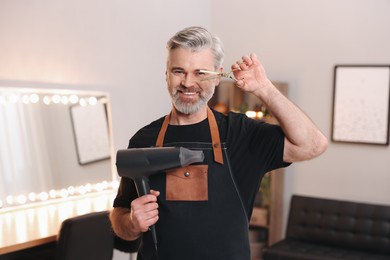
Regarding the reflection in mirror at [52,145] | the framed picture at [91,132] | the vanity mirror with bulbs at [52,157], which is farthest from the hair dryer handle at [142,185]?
the framed picture at [91,132]

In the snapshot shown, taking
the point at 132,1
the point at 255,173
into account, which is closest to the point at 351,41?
the point at 132,1

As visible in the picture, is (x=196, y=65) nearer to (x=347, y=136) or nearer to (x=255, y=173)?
(x=255, y=173)

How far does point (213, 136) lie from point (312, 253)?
9.67 feet

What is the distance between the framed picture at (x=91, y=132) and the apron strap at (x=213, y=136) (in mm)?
2117

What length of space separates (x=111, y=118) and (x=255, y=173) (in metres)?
2.51

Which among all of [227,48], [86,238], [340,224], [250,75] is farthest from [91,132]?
[250,75]

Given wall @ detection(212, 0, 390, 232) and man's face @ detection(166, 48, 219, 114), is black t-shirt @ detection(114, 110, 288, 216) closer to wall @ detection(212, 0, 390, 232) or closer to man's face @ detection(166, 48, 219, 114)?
man's face @ detection(166, 48, 219, 114)

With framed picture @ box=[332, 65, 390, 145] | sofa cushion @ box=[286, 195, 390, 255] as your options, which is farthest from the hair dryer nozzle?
framed picture @ box=[332, 65, 390, 145]

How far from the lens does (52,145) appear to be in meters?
3.52

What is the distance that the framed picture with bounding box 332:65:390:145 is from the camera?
186 inches

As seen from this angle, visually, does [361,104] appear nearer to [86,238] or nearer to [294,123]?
[86,238]

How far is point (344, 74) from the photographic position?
4.89m

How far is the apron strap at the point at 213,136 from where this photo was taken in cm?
159

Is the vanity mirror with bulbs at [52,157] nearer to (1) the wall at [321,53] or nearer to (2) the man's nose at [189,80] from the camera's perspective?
(2) the man's nose at [189,80]
